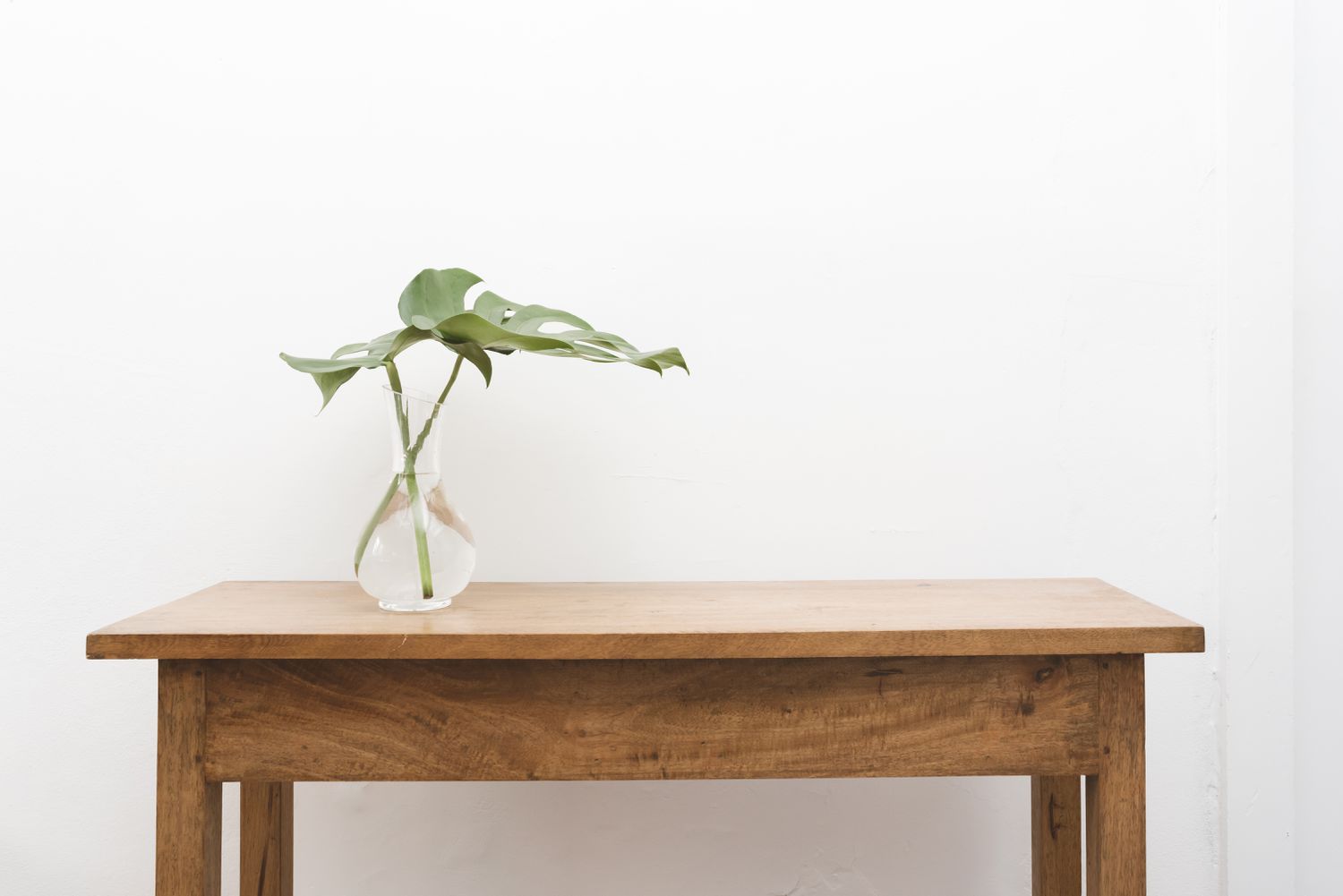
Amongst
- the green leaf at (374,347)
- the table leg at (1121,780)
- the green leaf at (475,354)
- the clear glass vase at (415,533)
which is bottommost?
the table leg at (1121,780)

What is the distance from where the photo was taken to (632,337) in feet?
4.00

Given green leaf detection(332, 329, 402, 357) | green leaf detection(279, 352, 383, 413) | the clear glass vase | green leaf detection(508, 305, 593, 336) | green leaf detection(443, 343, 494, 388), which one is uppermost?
green leaf detection(508, 305, 593, 336)

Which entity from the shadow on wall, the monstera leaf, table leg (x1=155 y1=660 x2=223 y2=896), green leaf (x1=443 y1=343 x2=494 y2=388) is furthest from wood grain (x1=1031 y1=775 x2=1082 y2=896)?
table leg (x1=155 y1=660 x2=223 y2=896)

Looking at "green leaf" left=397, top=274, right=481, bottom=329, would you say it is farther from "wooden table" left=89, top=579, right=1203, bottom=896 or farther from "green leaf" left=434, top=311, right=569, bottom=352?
"wooden table" left=89, top=579, right=1203, bottom=896

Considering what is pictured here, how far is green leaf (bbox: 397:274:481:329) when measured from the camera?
941 mm

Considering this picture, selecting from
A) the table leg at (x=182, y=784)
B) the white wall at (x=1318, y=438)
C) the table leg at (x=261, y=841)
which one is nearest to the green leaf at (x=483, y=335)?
the table leg at (x=182, y=784)

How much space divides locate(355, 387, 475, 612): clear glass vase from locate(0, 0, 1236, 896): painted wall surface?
0.27 meters

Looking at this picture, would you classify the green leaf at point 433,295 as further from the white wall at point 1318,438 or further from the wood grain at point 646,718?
the white wall at point 1318,438

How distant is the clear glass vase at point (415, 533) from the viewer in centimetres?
92

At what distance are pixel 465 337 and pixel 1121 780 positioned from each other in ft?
2.37

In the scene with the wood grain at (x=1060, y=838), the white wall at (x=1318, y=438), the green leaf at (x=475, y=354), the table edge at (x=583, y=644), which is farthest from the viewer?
the white wall at (x=1318, y=438)

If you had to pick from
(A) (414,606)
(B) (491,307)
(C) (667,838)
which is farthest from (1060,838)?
(B) (491,307)

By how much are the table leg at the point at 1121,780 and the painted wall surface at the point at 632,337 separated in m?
0.40

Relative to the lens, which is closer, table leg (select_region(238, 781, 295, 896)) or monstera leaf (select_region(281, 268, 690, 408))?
monstera leaf (select_region(281, 268, 690, 408))
